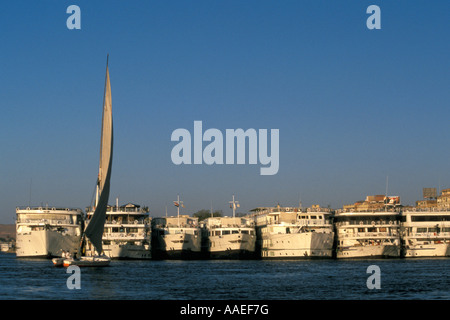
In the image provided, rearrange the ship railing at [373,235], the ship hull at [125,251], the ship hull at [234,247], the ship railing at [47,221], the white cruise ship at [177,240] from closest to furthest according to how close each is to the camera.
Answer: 1. the ship hull at [125,251]
2. the ship railing at [47,221]
3. the ship railing at [373,235]
4. the ship hull at [234,247]
5. the white cruise ship at [177,240]

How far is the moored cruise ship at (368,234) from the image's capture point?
392 ft

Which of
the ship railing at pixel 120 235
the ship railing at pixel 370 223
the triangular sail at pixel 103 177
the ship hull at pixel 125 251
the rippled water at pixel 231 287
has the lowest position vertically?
the ship hull at pixel 125 251

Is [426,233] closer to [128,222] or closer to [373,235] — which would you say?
[373,235]

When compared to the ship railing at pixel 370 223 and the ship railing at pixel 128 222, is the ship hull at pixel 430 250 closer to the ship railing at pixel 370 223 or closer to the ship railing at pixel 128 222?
the ship railing at pixel 370 223

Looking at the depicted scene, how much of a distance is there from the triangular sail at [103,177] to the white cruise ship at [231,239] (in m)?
45.4

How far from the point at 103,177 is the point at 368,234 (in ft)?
198

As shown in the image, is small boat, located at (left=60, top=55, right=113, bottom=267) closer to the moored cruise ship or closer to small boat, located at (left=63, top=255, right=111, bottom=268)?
small boat, located at (left=63, top=255, right=111, bottom=268)

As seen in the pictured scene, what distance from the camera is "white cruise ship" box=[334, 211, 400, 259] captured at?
11962cm

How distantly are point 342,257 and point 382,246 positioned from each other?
7462mm

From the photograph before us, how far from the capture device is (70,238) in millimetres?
121688

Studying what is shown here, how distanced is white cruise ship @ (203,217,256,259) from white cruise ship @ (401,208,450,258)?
2907cm

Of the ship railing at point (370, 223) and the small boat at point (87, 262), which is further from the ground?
the ship railing at point (370, 223)

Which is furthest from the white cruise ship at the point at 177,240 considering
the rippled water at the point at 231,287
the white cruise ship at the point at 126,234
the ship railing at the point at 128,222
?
the rippled water at the point at 231,287
